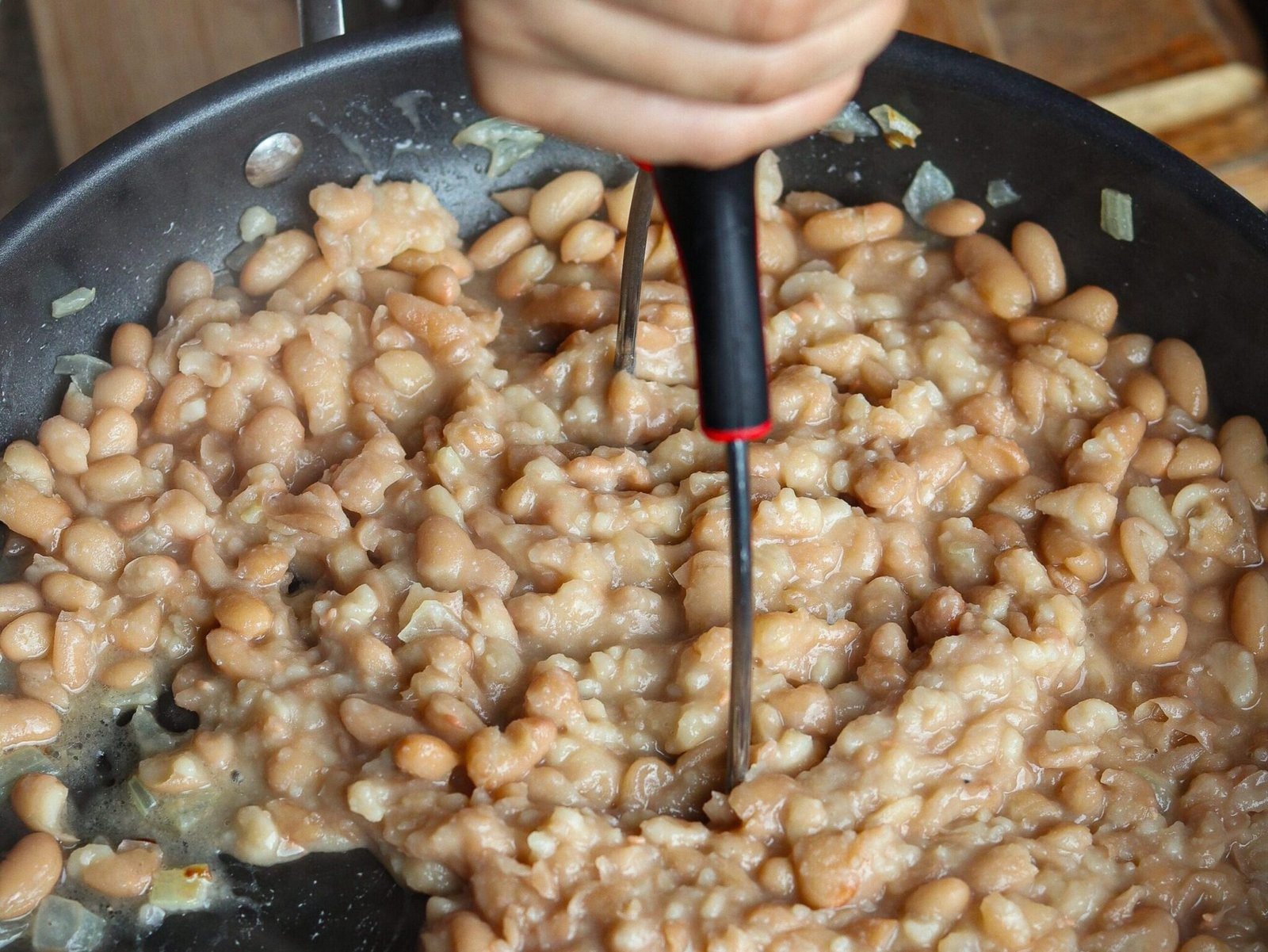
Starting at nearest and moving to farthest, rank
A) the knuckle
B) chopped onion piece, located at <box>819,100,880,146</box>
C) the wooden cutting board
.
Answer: the knuckle < chopped onion piece, located at <box>819,100,880,146</box> < the wooden cutting board

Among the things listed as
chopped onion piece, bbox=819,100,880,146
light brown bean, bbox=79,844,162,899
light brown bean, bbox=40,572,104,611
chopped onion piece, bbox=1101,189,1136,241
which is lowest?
light brown bean, bbox=79,844,162,899

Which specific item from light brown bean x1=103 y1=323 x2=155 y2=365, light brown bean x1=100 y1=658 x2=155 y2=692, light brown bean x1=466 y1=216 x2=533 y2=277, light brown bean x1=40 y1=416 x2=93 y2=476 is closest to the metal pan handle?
light brown bean x1=466 y1=216 x2=533 y2=277

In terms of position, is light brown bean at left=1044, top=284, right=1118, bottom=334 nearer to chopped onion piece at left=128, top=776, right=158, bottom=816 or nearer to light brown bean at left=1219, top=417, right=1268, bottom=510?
light brown bean at left=1219, top=417, right=1268, bottom=510

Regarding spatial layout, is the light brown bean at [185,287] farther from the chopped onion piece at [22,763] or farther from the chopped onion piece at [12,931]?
the chopped onion piece at [12,931]

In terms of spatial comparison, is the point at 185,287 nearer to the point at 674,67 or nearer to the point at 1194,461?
the point at 674,67

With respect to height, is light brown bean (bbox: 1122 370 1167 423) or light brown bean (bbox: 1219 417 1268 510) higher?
light brown bean (bbox: 1122 370 1167 423)

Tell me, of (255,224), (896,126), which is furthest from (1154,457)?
(255,224)

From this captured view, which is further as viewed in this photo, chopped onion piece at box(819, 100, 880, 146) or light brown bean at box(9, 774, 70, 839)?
chopped onion piece at box(819, 100, 880, 146)
